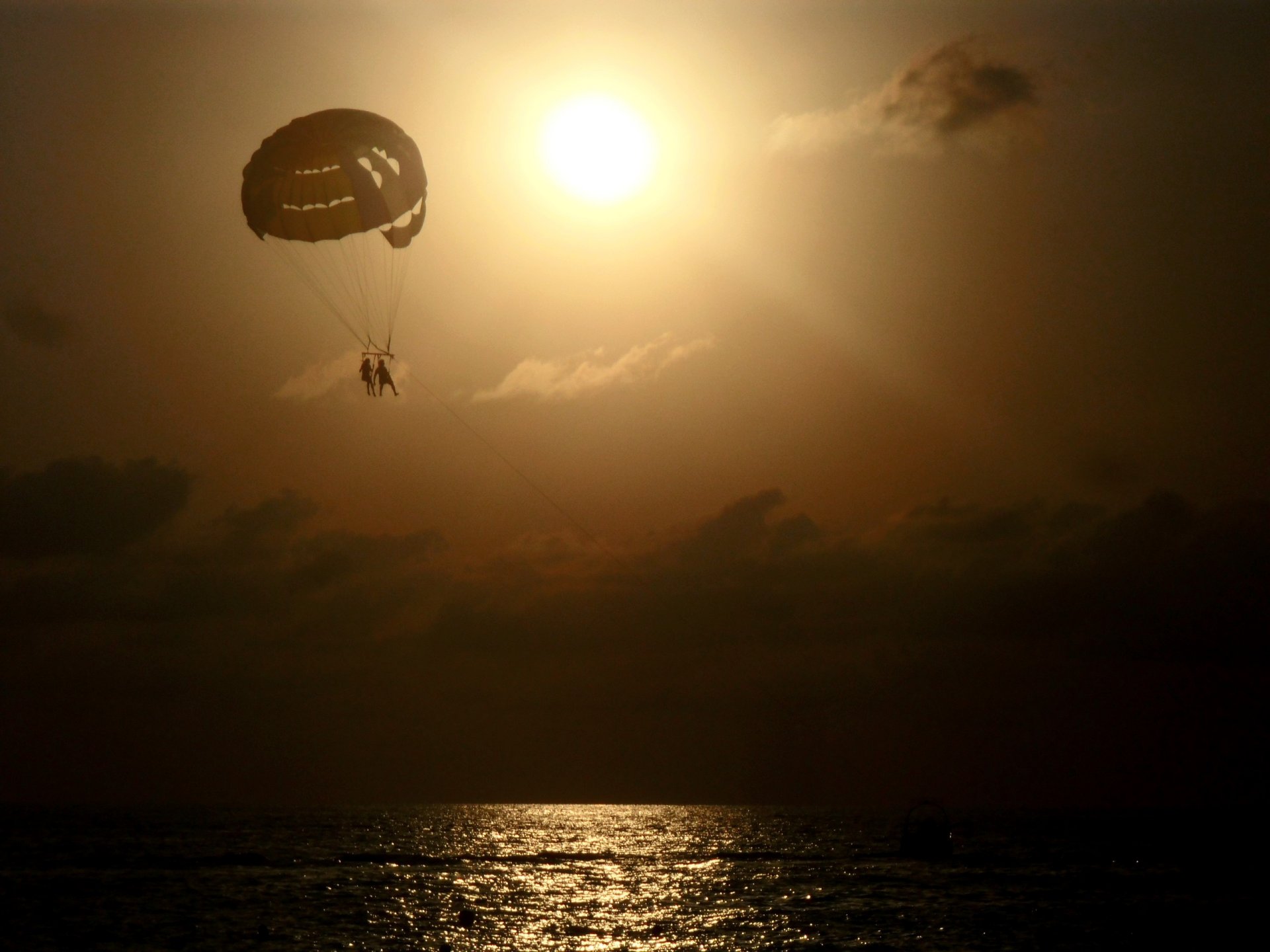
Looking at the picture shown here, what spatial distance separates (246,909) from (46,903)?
10.5 meters

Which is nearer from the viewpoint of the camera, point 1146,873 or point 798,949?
point 798,949

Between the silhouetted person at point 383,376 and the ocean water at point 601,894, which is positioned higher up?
the silhouetted person at point 383,376

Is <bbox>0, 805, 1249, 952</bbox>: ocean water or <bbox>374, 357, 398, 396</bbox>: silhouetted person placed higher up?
<bbox>374, 357, 398, 396</bbox>: silhouetted person

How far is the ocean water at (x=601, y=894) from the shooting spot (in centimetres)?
4334

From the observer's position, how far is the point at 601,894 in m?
59.3

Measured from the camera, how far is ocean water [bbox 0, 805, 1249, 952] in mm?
43344

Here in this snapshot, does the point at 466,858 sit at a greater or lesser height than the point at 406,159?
lesser

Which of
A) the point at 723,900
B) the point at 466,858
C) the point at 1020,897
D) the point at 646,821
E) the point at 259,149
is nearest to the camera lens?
the point at 259,149

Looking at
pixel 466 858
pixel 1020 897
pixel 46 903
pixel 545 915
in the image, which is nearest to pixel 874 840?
pixel 466 858

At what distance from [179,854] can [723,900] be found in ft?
157

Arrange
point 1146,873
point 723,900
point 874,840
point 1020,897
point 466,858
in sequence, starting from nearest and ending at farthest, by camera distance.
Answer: point 723,900
point 1020,897
point 1146,873
point 466,858
point 874,840

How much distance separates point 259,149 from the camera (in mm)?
40531

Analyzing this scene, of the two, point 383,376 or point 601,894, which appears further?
point 601,894

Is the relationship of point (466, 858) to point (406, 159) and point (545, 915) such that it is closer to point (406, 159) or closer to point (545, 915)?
point (545, 915)
